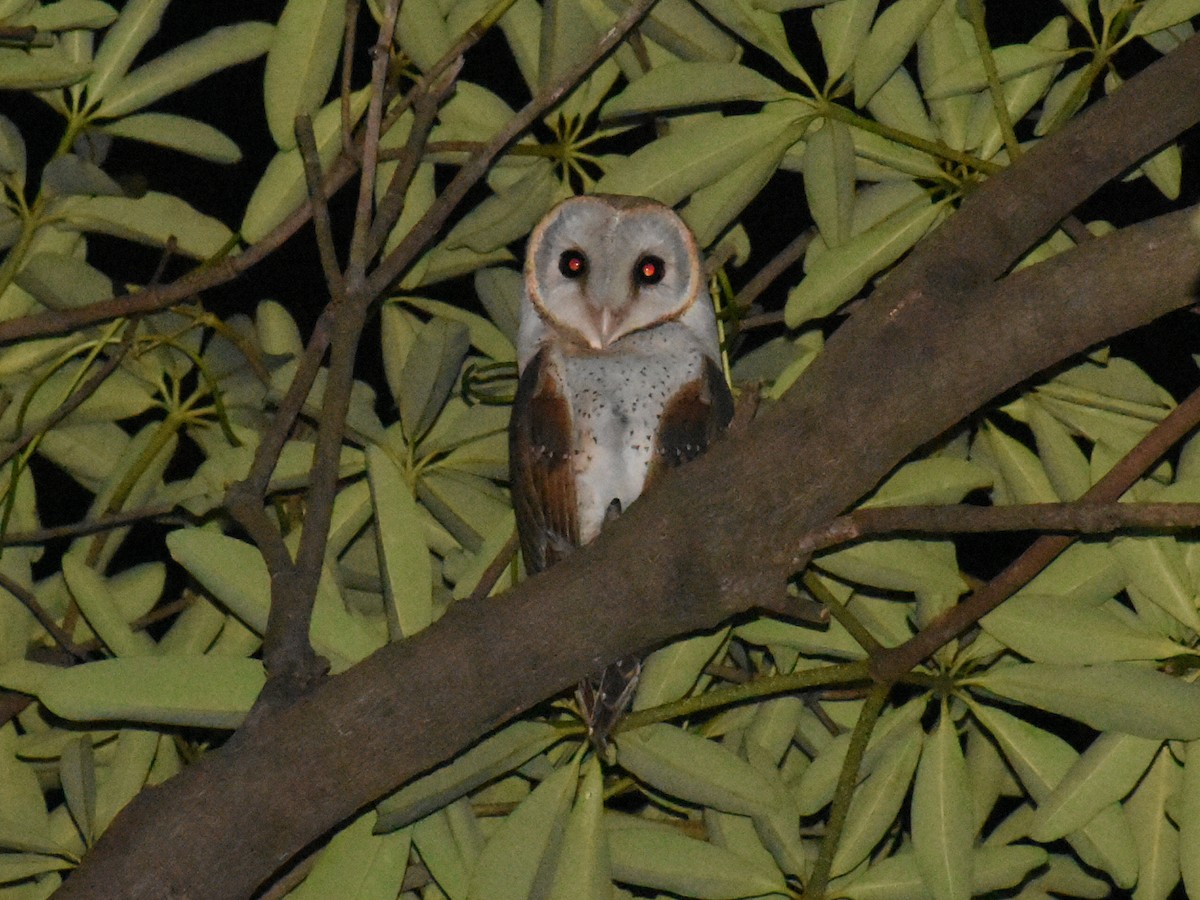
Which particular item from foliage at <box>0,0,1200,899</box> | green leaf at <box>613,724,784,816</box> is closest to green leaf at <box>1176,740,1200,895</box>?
foliage at <box>0,0,1200,899</box>

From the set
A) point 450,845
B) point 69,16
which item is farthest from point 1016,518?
point 69,16

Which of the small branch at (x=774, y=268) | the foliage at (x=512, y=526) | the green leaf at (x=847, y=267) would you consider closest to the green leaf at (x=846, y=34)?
the foliage at (x=512, y=526)

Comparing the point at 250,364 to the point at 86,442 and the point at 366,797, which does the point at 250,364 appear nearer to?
the point at 86,442

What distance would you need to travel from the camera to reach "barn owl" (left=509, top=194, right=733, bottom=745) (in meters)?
1.86

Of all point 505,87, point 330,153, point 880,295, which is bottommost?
point 880,295

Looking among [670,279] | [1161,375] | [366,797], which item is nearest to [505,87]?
[670,279]

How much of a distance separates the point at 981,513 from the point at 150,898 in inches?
28.8

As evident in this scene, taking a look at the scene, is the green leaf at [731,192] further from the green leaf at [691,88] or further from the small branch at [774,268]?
the small branch at [774,268]

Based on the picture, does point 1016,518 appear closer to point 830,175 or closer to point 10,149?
point 830,175

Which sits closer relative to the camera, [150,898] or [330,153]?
[150,898]

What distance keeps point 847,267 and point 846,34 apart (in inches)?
9.2

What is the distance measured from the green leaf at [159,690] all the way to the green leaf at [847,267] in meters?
0.60

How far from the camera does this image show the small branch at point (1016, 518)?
1.19 meters

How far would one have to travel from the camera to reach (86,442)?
1.68 metres
